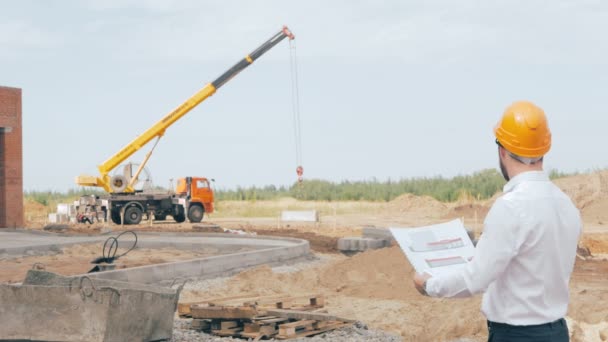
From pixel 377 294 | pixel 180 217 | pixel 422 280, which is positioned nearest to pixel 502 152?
pixel 422 280

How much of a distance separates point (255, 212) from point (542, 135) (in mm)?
48396

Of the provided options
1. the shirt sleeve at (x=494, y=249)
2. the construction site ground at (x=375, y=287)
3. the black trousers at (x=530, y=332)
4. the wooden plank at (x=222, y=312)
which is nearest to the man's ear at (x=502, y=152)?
the shirt sleeve at (x=494, y=249)

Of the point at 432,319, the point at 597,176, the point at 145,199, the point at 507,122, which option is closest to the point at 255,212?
the point at 145,199

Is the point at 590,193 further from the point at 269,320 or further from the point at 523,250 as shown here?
the point at 523,250

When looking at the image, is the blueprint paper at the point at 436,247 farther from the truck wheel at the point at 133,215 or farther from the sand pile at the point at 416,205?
the sand pile at the point at 416,205

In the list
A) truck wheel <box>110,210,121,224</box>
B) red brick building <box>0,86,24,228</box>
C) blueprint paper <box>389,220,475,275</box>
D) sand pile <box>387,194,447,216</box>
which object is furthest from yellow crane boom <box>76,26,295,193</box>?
blueprint paper <box>389,220,475,275</box>

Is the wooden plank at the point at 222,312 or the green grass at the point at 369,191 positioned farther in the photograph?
the green grass at the point at 369,191

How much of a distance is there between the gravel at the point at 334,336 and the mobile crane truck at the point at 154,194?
25.1m

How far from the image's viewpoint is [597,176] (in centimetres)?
4731

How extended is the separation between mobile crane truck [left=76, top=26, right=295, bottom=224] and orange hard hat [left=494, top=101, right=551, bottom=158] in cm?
3195

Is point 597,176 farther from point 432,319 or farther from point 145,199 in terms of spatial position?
point 432,319

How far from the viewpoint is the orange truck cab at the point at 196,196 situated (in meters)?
35.8

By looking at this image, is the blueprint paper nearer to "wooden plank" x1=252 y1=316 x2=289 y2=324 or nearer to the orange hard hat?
the orange hard hat

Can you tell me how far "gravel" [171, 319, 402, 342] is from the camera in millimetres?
9594
